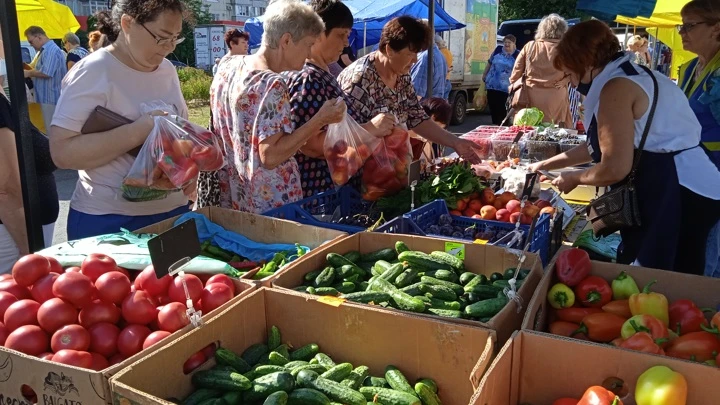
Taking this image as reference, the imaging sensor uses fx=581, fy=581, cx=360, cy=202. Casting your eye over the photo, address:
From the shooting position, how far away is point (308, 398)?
6.08 ft

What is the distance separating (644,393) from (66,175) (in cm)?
978

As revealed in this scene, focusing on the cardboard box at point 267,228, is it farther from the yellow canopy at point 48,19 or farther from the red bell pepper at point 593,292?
the yellow canopy at point 48,19

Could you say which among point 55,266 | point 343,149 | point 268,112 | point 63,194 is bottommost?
point 63,194

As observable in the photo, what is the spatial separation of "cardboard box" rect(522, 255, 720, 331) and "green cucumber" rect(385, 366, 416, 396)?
0.61m

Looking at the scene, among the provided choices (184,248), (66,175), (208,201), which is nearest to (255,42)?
(66,175)

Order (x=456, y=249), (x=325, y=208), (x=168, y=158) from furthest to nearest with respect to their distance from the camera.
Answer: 1. (x=325, y=208)
2. (x=456, y=249)
3. (x=168, y=158)

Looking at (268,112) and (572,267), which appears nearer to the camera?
(572,267)

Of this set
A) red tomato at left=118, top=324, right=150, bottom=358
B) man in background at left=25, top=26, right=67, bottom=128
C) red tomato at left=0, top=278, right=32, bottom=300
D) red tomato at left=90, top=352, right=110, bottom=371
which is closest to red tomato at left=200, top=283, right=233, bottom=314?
red tomato at left=118, top=324, right=150, bottom=358

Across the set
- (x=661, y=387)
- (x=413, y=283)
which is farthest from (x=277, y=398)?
(x=661, y=387)

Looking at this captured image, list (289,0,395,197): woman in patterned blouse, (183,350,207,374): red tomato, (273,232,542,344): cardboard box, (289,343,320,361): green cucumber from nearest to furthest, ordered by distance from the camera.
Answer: (183,350,207,374): red tomato
(289,343,320,361): green cucumber
(273,232,542,344): cardboard box
(289,0,395,197): woman in patterned blouse

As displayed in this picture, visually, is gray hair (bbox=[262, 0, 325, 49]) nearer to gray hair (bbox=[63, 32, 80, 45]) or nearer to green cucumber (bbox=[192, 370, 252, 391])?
green cucumber (bbox=[192, 370, 252, 391])

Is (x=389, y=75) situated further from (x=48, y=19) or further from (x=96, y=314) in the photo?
(x=48, y=19)

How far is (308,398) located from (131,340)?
618 millimetres

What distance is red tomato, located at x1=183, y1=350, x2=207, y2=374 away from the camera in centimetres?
198
